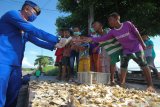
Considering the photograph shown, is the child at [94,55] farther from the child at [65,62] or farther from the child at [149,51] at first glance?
the child at [149,51]

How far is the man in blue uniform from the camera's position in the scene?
4.52m

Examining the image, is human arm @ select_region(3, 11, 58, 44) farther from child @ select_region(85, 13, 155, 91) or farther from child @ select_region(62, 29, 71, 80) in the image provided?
child @ select_region(62, 29, 71, 80)

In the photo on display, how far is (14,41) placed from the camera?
4.66 m

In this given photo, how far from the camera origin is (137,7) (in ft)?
57.9

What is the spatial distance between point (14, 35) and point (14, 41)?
0.31ft

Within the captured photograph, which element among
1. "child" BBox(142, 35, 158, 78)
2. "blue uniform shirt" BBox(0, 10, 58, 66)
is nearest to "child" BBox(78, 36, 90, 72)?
"child" BBox(142, 35, 158, 78)

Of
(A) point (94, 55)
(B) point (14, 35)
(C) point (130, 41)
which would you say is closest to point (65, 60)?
(A) point (94, 55)

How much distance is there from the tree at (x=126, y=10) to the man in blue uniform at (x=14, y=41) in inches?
507

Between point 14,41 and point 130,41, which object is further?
point 130,41

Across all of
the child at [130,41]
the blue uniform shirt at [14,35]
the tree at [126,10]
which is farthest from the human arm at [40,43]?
the tree at [126,10]

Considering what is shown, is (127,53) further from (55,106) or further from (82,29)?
(82,29)

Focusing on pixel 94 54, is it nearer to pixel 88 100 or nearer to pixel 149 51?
pixel 149 51

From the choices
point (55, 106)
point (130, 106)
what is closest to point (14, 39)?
point (55, 106)

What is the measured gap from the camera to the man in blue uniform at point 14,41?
178 inches
